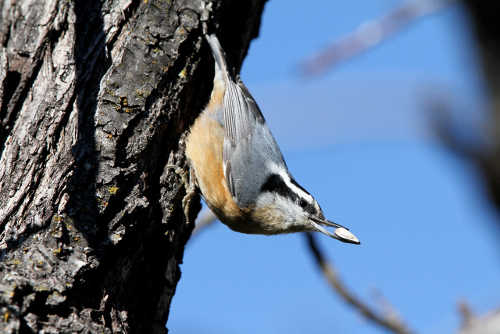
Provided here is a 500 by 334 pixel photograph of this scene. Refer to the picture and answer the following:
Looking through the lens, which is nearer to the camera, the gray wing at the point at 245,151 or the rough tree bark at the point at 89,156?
the rough tree bark at the point at 89,156

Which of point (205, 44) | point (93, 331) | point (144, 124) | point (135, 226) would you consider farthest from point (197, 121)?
point (93, 331)

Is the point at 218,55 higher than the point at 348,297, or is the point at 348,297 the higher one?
the point at 218,55

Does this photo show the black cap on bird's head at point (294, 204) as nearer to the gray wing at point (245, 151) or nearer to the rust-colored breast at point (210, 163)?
the gray wing at point (245, 151)

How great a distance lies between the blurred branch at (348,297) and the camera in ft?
7.90

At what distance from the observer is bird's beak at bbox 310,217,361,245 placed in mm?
3441

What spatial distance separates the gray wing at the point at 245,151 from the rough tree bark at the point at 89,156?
835 mm

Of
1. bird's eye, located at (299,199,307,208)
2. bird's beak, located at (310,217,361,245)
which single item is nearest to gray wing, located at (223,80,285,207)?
bird's eye, located at (299,199,307,208)

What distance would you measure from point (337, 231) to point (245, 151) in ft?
2.43

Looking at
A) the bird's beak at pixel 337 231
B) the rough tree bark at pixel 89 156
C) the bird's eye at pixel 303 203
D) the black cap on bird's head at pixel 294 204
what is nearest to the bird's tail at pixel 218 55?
the rough tree bark at pixel 89 156

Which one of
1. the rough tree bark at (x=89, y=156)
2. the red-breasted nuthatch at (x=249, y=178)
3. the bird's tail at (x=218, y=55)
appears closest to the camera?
the rough tree bark at (x=89, y=156)

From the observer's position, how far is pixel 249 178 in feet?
12.3

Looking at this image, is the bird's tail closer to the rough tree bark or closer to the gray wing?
Result: the rough tree bark

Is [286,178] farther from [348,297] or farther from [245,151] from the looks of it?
[348,297]

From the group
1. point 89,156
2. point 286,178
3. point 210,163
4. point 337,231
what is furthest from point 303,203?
point 89,156
